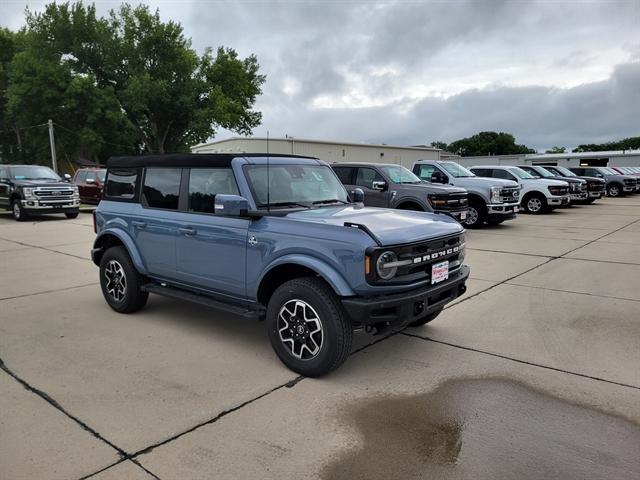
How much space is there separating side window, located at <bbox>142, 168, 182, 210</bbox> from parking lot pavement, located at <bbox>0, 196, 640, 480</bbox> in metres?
1.32

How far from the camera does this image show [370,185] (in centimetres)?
1141

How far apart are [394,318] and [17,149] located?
52590mm

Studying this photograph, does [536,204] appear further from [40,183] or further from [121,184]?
[40,183]

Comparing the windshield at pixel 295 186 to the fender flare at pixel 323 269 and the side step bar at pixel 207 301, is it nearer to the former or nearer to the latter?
the fender flare at pixel 323 269

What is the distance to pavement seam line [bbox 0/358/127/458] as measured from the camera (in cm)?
298

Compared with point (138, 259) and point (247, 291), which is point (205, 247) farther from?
point (138, 259)

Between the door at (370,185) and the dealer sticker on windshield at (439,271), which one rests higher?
the door at (370,185)

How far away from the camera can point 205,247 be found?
15.3 feet

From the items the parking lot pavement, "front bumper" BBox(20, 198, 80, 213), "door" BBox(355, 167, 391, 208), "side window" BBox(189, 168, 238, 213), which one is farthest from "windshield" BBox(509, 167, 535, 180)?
"front bumper" BBox(20, 198, 80, 213)

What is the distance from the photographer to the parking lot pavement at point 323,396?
9.34ft

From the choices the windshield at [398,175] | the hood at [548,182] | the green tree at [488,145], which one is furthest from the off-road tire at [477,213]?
the green tree at [488,145]

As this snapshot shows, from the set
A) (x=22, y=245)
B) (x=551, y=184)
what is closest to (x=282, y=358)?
(x=22, y=245)

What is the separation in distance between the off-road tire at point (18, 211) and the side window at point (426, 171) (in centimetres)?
1291

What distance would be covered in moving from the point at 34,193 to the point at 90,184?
5277 millimetres
